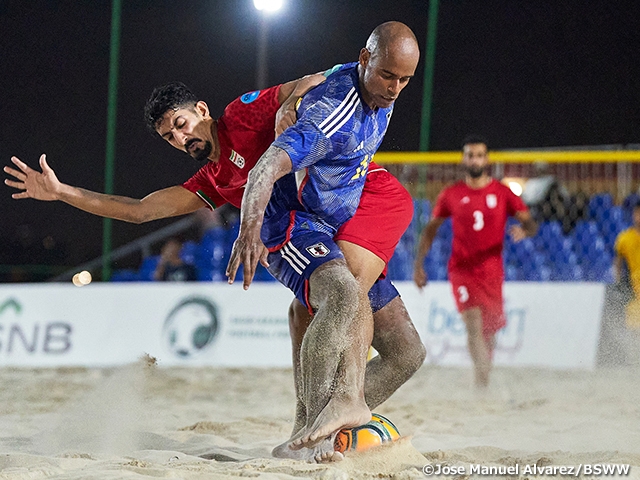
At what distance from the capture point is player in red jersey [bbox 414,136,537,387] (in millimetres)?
6145

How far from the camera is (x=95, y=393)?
14.4ft

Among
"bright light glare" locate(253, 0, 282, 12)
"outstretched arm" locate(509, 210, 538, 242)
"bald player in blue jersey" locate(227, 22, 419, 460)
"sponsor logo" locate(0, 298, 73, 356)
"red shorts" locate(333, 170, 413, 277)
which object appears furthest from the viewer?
"bright light glare" locate(253, 0, 282, 12)

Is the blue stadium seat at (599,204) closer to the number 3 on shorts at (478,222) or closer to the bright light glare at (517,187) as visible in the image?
the bright light glare at (517,187)

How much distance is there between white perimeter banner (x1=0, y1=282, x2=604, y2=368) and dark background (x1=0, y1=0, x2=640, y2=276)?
1427 millimetres

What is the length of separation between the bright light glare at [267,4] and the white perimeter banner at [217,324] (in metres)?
3.29

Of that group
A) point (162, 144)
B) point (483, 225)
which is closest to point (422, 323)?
point (483, 225)

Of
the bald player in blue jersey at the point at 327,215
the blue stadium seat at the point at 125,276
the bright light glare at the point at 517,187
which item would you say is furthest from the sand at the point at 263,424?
the bright light glare at the point at 517,187

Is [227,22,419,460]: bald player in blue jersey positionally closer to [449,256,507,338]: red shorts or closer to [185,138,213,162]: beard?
[185,138,213,162]: beard

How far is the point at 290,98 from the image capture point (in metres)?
3.28

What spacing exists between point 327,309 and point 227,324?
16.1 feet

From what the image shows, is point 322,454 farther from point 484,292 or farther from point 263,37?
point 263,37

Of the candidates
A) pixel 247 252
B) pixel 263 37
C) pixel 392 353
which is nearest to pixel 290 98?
pixel 247 252

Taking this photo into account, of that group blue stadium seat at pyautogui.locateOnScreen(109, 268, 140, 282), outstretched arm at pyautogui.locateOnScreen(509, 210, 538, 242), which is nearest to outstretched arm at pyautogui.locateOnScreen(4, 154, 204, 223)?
outstretched arm at pyautogui.locateOnScreen(509, 210, 538, 242)

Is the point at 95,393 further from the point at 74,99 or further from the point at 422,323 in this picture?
the point at 74,99
